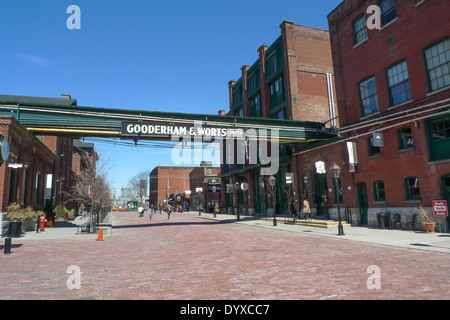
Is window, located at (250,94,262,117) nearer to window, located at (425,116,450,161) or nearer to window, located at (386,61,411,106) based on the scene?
window, located at (386,61,411,106)

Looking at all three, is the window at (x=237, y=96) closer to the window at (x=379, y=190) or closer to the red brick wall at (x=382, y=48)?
the red brick wall at (x=382, y=48)

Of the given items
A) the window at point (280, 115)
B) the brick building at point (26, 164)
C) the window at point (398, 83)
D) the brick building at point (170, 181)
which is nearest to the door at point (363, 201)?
the window at point (398, 83)

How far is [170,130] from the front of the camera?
19688 millimetres

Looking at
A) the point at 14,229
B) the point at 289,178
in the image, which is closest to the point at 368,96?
the point at 289,178

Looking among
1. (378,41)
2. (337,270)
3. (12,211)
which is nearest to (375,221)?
(378,41)

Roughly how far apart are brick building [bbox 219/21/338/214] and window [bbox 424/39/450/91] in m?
12.5

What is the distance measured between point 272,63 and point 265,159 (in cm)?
1148

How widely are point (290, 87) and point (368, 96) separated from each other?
10.3 metres

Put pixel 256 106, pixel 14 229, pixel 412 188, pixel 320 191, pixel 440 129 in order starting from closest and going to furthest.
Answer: pixel 14 229 → pixel 440 129 → pixel 412 188 → pixel 320 191 → pixel 256 106

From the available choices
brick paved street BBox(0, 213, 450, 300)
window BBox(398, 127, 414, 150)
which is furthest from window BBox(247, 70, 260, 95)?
brick paved street BBox(0, 213, 450, 300)

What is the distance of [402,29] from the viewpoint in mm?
17766

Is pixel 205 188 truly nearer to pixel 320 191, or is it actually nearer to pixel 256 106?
pixel 256 106

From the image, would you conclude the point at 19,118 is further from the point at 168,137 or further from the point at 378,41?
the point at 378,41

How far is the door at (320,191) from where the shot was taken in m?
24.2
